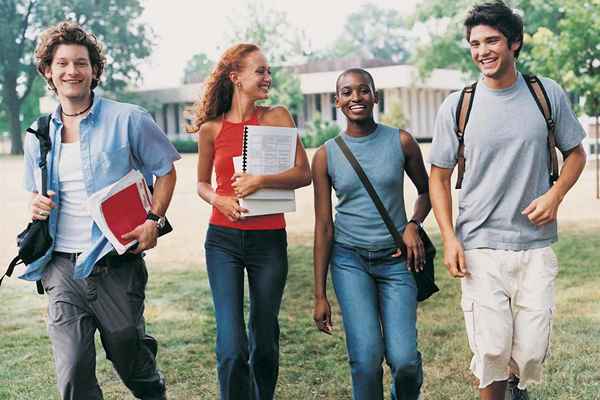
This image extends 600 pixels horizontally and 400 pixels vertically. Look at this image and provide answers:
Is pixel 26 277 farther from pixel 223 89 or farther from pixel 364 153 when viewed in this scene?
pixel 364 153

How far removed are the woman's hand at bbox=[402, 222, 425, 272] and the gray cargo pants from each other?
1.36 meters

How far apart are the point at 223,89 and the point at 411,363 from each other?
1758mm

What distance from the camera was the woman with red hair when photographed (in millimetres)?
4344

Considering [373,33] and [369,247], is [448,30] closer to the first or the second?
[369,247]

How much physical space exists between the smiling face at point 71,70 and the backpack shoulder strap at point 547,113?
2146 millimetres

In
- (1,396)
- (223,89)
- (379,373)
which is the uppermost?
(223,89)

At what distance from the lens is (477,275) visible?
13.3ft

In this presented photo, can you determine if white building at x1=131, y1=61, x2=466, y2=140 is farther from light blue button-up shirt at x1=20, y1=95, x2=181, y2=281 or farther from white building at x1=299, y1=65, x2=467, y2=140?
light blue button-up shirt at x1=20, y1=95, x2=181, y2=281

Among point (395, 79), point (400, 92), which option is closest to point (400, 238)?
point (395, 79)

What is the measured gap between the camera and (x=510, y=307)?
13.4 ft

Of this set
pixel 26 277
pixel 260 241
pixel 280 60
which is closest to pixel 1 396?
pixel 26 277

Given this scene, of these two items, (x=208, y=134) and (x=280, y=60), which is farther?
(x=280, y=60)

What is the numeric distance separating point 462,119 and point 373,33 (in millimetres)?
104537

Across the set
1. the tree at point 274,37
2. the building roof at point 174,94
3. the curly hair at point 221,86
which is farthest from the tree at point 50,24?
the curly hair at point 221,86
